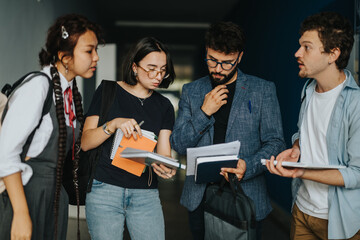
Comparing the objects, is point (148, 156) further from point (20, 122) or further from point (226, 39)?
point (226, 39)

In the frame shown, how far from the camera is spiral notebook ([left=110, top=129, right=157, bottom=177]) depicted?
163cm

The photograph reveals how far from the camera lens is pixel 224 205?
5.30 ft

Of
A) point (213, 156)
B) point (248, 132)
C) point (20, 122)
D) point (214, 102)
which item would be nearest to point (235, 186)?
point (213, 156)

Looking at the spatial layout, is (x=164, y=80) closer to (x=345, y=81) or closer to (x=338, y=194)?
(x=345, y=81)

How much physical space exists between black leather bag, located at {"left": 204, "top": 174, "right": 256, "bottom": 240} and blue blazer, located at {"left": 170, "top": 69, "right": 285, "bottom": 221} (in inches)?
A: 5.6

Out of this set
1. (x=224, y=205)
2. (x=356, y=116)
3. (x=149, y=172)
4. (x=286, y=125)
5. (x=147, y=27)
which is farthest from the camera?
(x=147, y=27)

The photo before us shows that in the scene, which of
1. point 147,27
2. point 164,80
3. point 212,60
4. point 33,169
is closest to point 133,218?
point 33,169

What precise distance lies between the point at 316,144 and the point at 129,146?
88 cm

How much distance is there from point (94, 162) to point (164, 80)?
54 centimetres

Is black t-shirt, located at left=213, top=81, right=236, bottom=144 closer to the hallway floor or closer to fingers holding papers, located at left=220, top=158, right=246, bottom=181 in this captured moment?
fingers holding papers, located at left=220, top=158, right=246, bottom=181

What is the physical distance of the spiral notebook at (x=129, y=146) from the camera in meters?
1.63

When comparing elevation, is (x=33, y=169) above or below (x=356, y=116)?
Answer: below

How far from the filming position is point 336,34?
1632 mm

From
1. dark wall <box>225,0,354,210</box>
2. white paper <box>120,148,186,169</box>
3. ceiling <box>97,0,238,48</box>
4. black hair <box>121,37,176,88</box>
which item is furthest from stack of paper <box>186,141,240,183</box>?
ceiling <box>97,0,238,48</box>
